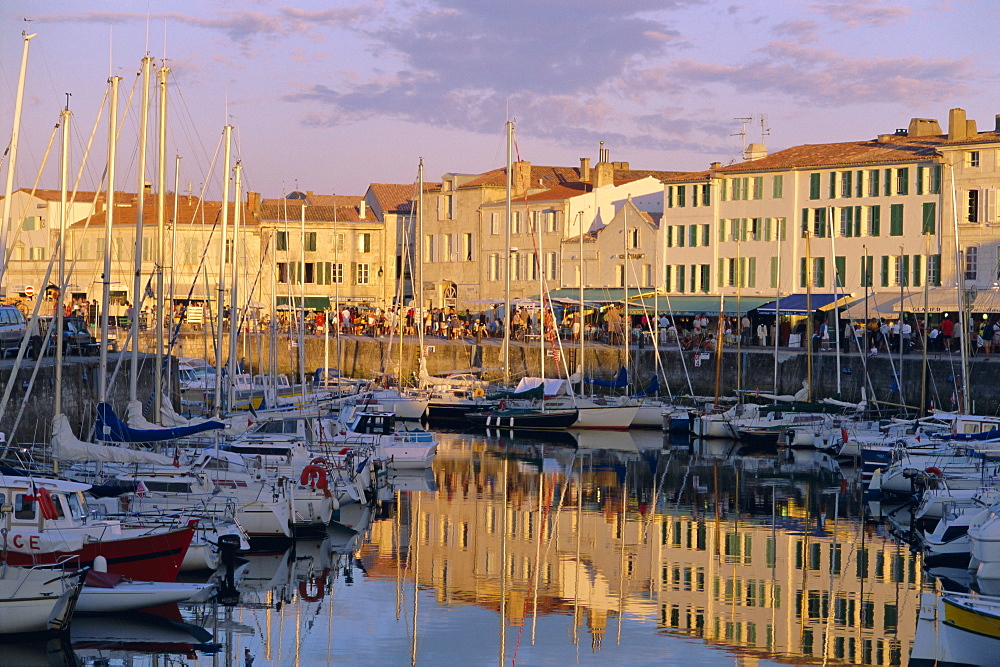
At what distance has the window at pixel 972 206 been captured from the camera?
60.0 m

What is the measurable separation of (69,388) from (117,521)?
1638 cm

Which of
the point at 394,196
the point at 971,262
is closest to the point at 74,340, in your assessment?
the point at 971,262

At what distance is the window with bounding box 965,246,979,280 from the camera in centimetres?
5941

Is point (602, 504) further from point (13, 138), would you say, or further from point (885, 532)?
point (13, 138)

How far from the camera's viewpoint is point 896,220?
208 feet

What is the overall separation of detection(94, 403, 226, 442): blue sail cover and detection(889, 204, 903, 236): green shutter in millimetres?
41033

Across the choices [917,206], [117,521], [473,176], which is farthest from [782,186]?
[117,521]

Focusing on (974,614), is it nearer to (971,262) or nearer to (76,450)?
(76,450)

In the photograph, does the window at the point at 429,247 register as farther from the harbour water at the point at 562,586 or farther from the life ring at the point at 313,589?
the life ring at the point at 313,589

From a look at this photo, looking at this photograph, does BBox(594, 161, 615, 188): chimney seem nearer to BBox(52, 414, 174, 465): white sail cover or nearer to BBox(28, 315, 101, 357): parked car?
BBox(28, 315, 101, 357): parked car

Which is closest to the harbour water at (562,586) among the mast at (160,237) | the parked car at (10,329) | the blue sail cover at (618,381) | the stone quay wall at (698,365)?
the mast at (160,237)

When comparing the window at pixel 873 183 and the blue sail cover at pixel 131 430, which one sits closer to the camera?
the blue sail cover at pixel 131 430

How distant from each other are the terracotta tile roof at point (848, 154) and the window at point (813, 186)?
551mm

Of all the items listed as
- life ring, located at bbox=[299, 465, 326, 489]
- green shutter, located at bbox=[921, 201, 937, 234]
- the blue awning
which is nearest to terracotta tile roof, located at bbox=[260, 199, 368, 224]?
the blue awning
